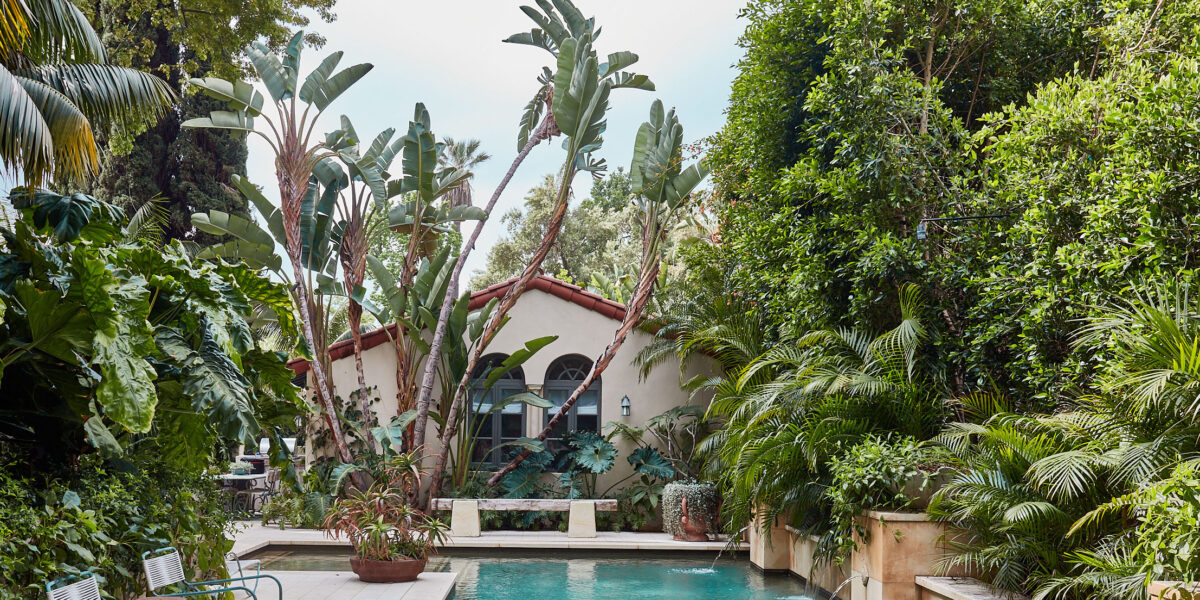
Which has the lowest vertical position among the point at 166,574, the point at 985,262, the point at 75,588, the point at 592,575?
the point at 592,575

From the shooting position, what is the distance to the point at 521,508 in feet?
43.1

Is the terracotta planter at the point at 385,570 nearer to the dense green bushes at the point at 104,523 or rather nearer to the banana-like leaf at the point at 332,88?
the dense green bushes at the point at 104,523

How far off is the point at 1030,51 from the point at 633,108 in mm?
46706

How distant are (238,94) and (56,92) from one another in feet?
10.8

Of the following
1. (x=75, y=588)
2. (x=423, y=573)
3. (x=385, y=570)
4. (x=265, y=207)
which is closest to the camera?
(x=75, y=588)

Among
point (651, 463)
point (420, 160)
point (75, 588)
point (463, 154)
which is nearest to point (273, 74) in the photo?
point (420, 160)

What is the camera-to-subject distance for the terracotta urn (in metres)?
12.3

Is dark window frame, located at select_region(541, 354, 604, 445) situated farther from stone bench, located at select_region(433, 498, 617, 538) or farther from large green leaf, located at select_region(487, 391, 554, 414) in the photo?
stone bench, located at select_region(433, 498, 617, 538)

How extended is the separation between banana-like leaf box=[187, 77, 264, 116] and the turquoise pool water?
6270 millimetres

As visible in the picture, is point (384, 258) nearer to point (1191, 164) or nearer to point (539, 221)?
point (539, 221)

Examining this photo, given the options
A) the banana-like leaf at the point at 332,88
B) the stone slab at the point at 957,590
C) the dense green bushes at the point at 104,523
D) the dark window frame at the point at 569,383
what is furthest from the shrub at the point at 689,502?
the banana-like leaf at the point at 332,88

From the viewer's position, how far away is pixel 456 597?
9.01 meters

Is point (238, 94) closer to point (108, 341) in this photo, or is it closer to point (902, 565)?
point (108, 341)

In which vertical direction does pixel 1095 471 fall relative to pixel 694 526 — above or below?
above
